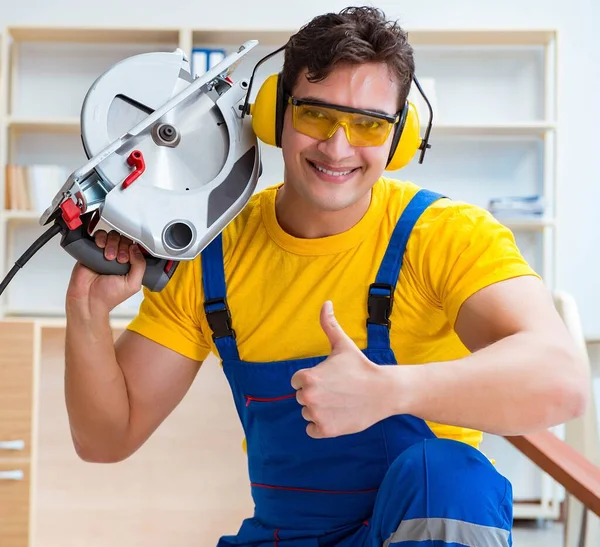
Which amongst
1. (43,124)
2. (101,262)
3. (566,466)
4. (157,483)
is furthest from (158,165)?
(43,124)

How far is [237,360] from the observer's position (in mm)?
1554

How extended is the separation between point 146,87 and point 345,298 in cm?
50

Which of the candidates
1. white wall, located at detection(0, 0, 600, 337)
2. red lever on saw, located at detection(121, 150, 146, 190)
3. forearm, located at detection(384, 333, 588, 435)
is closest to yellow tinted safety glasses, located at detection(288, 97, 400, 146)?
red lever on saw, located at detection(121, 150, 146, 190)

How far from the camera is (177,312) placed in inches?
62.2

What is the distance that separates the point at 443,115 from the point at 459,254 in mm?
2961

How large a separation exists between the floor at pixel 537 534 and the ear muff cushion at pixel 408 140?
8.30 feet

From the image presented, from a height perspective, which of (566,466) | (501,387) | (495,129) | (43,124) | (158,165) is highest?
(495,129)

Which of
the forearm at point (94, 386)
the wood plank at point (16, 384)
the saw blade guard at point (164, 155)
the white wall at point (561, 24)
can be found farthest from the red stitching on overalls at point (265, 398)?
the white wall at point (561, 24)

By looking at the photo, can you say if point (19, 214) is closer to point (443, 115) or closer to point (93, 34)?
point (93, 34)

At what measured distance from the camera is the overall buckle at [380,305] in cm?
145

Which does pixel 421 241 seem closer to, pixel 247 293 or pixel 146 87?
pixel 247 293

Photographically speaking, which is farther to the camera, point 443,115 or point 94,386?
point 443,115

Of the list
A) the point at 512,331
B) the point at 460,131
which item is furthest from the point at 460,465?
the point at 460,131

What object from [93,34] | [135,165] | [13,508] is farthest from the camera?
[93,34]
